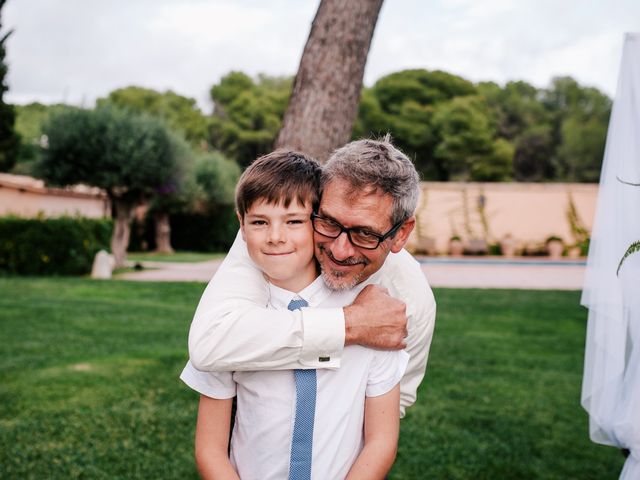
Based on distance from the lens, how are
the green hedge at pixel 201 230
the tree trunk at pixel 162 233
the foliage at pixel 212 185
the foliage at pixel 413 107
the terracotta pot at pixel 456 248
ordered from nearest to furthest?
the terracotta pot at pixel 456 248 → the tree trunk at pixel 162 233 → the foliage at pixel 212 185 → the green hedge at pixel 201 230 → the foliage at pixel 413 107

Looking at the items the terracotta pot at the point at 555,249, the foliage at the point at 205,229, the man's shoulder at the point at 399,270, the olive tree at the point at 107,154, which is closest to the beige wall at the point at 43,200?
the olive tree at the point at 107,154

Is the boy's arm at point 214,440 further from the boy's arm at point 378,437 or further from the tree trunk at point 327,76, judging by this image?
the tree trunk at point 327,76

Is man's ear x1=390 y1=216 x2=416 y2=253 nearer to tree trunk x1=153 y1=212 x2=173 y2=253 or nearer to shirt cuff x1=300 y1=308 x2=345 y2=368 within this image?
shirt cuff x1=300 y1=308 x2=345 y2=368

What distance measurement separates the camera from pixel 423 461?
431 cm

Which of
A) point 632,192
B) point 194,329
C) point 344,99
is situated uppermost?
point 344,99

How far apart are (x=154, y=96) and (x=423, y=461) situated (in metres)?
57.1

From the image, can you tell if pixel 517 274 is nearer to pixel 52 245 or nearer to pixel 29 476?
pixel 52 245

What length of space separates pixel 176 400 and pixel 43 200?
817 inches

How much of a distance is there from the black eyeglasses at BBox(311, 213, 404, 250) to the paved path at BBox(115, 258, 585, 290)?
1291cm

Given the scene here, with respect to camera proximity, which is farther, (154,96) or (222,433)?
(154,96)

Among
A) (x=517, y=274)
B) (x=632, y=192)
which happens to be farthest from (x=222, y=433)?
(x=517, y=274)

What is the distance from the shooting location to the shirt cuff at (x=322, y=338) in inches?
69.2

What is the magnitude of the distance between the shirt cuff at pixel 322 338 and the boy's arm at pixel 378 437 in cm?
19

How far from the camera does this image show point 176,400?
538 cm
